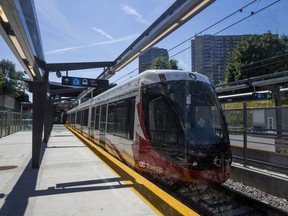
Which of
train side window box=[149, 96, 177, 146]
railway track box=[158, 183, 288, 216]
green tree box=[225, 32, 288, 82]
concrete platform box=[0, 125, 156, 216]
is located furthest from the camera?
green tree box=[225, 32, 288, 82]

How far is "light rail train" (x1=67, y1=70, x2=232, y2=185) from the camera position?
22.8ft

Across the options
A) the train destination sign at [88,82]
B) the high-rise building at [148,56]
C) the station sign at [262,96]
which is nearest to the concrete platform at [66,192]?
the station sign at [262,96]

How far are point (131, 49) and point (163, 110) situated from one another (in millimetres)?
3806

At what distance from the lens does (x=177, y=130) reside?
718 centimetres

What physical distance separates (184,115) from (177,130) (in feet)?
1.37

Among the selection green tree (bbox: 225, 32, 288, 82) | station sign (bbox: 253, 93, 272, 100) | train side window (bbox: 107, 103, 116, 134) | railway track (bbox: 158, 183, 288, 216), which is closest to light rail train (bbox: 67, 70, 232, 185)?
railway track (bbox: 158, 183, 288, 216)

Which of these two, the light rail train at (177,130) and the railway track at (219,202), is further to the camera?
the light rail train at (177,130)

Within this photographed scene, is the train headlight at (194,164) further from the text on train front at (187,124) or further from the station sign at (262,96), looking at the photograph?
the station sign at (262,96)

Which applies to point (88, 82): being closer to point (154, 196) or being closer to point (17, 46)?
point (17, 46)

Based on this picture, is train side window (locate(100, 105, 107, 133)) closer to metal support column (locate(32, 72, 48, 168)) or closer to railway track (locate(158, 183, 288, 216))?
metal support column (locate(32, 72, 48, 168))

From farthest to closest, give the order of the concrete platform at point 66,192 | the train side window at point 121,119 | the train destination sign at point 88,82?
1. the train destination sign at point 88,82
2. the train side window at point 121,119
3. the concrete platform at point 66,192

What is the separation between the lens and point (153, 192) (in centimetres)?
526

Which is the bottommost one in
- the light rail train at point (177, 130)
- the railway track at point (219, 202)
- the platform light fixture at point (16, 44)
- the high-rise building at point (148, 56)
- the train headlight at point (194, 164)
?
the railway track at point (219, 202)

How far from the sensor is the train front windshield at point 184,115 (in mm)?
7172
